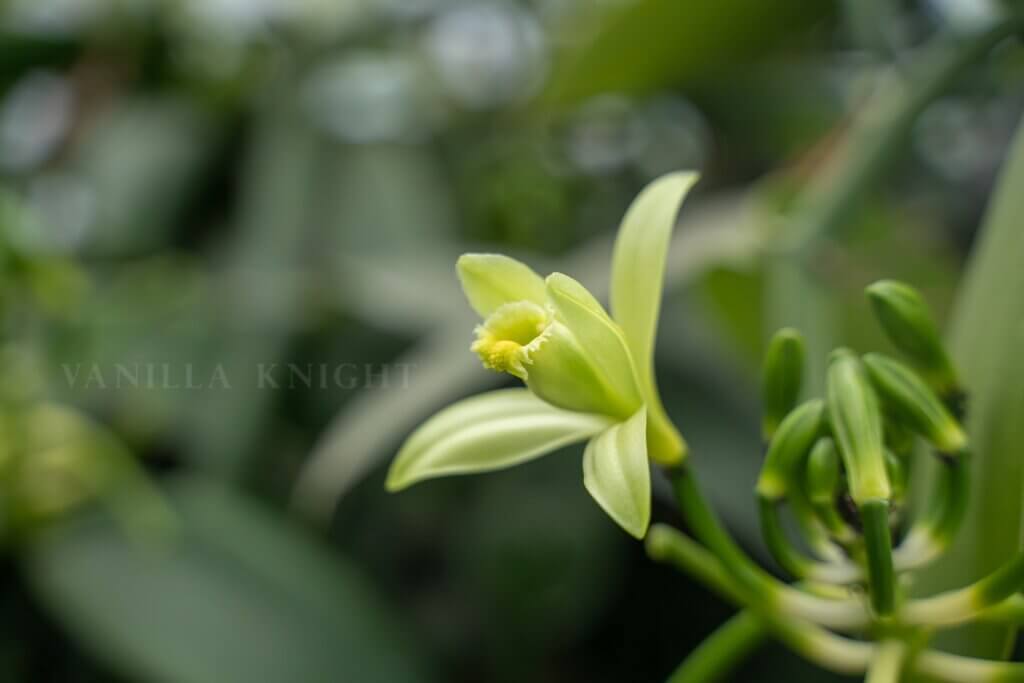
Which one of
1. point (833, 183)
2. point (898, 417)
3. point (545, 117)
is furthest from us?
point (545, 117)

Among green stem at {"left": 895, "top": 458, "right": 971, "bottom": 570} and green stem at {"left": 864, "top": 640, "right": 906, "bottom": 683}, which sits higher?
green stem at {"left": 895, "top": 458, "right": 971, "bottom": 570}

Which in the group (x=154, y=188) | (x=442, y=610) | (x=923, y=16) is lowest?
(x=442, y=610)

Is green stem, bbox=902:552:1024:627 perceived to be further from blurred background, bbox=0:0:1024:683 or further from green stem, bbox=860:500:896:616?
blurred background, bbox=0:0:1024:683

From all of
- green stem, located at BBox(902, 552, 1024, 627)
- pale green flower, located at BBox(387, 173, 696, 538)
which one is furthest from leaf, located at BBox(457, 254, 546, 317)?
green stem, located at BBox(902, 552, 1024, 627)

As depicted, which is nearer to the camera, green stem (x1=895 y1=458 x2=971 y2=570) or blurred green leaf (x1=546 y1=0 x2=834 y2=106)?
green stem (x1=895 y1=458 x2=971 y2=570)

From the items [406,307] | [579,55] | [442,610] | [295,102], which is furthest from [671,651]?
[295,102]

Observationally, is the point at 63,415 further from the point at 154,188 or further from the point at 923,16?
the point at 923,16

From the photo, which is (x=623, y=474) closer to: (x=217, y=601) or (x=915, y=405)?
(x=915, y=405)
